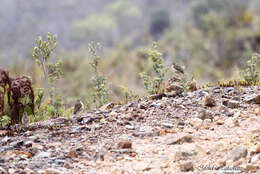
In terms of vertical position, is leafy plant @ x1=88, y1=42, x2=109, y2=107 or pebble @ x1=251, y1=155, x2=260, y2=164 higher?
leafy plant @ x1=88, y1=42, x2=109, y2=107

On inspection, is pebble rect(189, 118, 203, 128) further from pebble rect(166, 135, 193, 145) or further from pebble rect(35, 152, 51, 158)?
pebble rect(35, 152, 51, 158)

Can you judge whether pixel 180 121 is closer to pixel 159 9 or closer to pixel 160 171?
pixel 160 171

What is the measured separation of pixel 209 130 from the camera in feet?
14.7

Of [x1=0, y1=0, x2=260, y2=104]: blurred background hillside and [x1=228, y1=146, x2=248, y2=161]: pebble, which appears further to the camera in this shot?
[x1=0, y1=0, x2=260, y2=104]: blurred background hillside

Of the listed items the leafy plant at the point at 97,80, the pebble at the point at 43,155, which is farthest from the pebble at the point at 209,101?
the pebble at the point at 43,155

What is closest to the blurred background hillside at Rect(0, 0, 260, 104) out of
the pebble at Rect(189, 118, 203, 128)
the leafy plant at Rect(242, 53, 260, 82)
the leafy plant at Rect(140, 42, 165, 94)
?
the leafy plant at Rect(140, 42, 165, 94)

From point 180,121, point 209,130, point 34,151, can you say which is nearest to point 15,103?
point 34,151

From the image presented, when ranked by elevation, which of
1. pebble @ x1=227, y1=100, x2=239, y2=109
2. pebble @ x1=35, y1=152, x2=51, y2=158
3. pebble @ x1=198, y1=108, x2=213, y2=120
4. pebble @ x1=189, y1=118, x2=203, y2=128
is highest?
pebble @ x1=227, y1=100, x2=239, y2=109

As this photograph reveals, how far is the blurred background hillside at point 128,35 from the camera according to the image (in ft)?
62.3

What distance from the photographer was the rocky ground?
360cm

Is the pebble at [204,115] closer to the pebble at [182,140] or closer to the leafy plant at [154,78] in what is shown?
the pebble at [182,140]

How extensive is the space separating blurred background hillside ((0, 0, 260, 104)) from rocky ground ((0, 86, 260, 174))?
159 cm

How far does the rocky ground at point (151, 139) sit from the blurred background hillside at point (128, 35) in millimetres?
1585

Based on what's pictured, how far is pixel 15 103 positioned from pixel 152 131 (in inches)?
94.0
